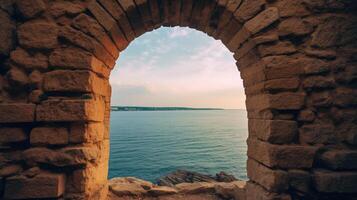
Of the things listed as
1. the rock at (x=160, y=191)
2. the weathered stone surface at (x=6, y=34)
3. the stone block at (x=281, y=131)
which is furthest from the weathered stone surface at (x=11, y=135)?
the rock at (x=160, y=191)

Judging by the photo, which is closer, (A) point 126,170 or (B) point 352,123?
(B) point 352,123

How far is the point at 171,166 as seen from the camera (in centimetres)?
2420

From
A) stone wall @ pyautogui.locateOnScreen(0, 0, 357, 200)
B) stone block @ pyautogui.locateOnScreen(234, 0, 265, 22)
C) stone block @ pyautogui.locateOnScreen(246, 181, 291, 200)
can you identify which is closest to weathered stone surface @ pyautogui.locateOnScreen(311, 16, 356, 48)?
stone wall @ pyautogui.locateOnScreen(0, 0, 357, 200)

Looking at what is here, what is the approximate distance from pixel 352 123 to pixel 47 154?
346cm

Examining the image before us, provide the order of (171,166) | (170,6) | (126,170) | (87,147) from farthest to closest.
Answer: (171,166), (126,170), (170,6), (87,147)

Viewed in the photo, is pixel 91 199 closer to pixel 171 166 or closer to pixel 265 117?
pixel 265 117

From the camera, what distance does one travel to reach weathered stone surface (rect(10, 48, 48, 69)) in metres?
2.22

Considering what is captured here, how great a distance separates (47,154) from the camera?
2.14 metres

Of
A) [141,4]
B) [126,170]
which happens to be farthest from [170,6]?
[126,170]

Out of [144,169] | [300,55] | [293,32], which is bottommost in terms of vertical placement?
[144,169]

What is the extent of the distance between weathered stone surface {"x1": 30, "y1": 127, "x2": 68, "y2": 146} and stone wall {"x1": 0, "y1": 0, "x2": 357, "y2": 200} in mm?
11

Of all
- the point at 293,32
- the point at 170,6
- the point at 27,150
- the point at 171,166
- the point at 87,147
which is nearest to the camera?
the point at 27,150

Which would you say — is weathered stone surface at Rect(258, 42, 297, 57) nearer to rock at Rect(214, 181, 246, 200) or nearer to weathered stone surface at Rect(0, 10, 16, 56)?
rock at Rect(214, 181, 246, 200)

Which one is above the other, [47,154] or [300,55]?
[300,55]
